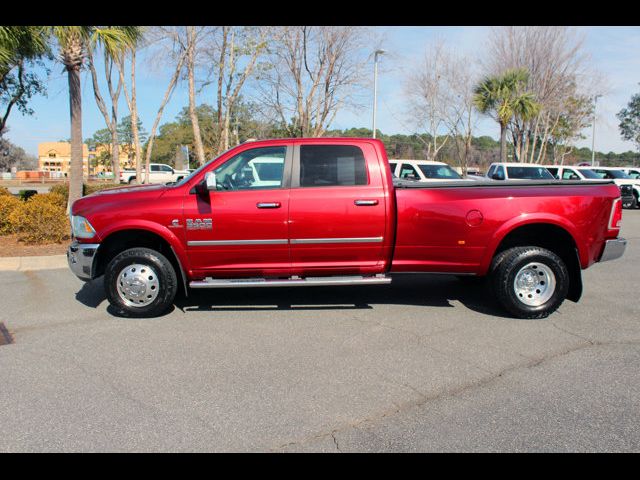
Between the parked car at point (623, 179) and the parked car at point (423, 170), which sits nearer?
the parked car at point (423, 170)

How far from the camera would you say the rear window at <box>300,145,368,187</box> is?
5.46 meters

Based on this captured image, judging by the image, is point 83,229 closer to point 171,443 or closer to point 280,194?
point 280,194

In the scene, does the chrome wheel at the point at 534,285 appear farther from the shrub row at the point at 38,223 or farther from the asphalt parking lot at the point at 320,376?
the shrub row at the point at 38,223

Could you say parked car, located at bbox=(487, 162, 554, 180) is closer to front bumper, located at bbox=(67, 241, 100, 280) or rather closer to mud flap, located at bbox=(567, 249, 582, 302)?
mud flap, located at bbox=(567, 249, 582, 302)

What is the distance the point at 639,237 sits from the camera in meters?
12.2

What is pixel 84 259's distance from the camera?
534cm

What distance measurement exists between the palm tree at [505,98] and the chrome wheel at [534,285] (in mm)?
21560

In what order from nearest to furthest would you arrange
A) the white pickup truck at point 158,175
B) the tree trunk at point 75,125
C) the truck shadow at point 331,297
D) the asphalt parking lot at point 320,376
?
the asphalt parking lot at point 320,376, the truck shadow at point 331,297, the tree trunk at point 75,125, the white pickup truck at point 158,175

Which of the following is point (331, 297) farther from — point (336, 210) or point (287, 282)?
point (336, 210)

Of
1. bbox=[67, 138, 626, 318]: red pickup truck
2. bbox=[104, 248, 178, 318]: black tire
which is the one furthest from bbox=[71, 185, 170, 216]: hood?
bbox=[104, 248, 178, 318]: black tire

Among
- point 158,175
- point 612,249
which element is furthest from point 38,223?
point 158,175

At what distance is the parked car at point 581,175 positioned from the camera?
63.7ft

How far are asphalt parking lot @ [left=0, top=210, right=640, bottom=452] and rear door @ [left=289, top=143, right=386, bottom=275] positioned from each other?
0.66 metres

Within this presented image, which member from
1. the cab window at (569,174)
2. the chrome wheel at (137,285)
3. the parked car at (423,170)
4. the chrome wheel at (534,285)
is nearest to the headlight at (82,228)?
the chrome wheel at (137,285)
